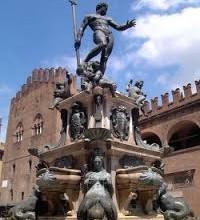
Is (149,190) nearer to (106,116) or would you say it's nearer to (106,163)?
(106,163)

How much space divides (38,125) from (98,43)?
3182 cm

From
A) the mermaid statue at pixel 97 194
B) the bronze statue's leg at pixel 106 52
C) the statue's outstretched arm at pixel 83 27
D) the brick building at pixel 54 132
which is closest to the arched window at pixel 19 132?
the brick building at pixel 54 132

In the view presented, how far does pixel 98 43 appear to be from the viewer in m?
7.12

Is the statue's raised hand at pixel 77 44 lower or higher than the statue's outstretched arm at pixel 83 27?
lower

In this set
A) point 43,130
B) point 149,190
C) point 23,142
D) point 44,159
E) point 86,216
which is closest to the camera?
point 86,216

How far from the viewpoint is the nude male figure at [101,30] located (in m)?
7.12

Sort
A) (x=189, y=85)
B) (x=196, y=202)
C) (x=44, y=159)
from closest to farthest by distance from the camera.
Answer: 1. (x=44, y=159)
2. (x=196, y=202)
3. (x=189, y=85)

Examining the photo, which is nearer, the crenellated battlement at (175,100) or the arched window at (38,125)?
the crenellated battlement at (175,100)

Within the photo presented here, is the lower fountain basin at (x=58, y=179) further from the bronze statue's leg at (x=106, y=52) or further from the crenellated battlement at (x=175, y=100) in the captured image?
the crenellated battlement at (x=175, y=100)

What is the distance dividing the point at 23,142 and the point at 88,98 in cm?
3414

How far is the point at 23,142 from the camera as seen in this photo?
39.3 m

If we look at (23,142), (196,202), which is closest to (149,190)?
(196,202)

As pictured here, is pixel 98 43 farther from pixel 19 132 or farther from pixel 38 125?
pixel 19 132

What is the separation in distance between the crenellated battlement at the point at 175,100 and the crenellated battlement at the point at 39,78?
11.8 metres
